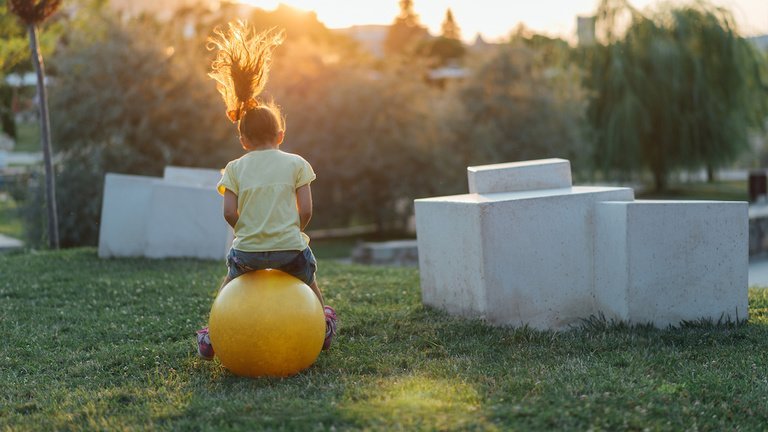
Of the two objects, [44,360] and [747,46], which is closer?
[44,360]

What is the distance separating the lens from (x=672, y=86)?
2742 centimetres

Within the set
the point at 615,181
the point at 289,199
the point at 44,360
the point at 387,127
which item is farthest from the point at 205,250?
the point at 615,181

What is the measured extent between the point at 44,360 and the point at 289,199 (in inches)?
86.0

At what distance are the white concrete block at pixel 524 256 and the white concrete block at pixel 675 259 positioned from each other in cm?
24

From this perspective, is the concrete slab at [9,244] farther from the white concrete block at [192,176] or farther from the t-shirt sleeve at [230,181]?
the t-shirt sleeve at [230,181]

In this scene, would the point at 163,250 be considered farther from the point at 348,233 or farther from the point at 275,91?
the point at 348,233

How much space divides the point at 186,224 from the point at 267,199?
6108 millimetres

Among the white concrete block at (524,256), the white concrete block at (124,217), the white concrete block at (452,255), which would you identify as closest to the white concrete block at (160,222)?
the white concrete block at (124,217)

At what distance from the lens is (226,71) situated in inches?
245

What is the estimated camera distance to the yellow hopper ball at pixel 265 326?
5426 mm

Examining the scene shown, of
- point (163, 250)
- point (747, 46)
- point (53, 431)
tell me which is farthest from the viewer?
point (747, 46)

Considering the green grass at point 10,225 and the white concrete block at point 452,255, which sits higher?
the white concrete block at point 452,255

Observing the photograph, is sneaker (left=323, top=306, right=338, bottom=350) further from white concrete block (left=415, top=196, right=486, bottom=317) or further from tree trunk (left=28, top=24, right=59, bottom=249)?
tree trunk (left=28, top=24, right=59, bottom=249)

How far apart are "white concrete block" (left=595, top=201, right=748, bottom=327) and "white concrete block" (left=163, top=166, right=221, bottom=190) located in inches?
269
